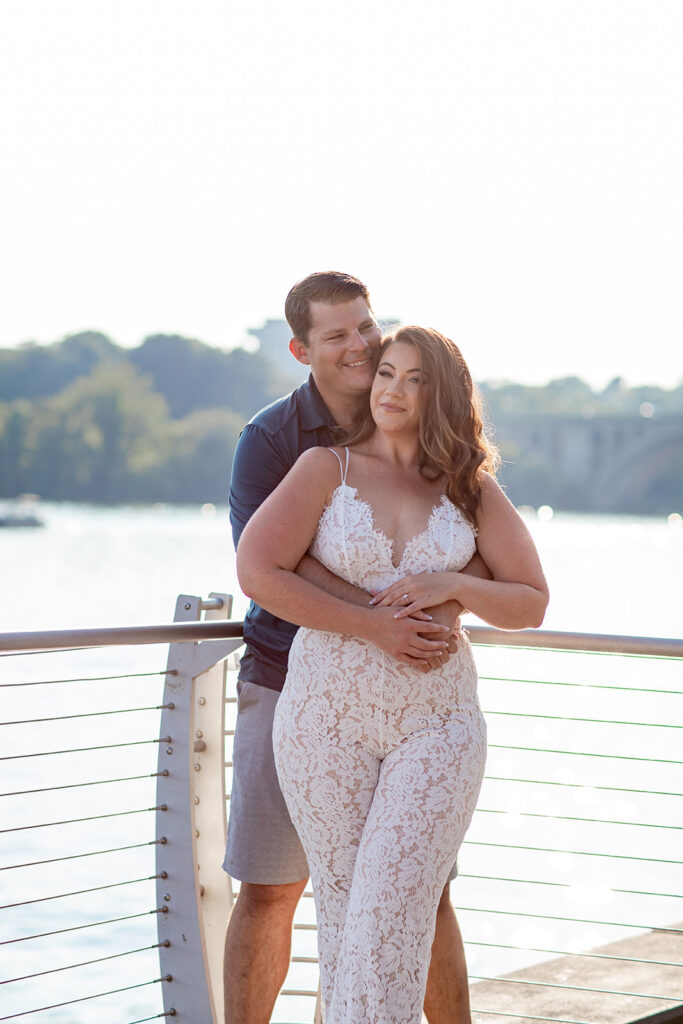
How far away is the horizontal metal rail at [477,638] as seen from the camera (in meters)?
2.38

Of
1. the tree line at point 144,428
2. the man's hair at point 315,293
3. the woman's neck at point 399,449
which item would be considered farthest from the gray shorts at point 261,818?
the tree line at point 144,428

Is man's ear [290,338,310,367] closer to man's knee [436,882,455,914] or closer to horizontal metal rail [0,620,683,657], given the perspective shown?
horizontal metal rail [0,620,683,657]

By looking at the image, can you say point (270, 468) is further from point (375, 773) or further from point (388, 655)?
point (375, 773)

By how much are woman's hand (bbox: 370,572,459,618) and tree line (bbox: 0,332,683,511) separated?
48.6 meters

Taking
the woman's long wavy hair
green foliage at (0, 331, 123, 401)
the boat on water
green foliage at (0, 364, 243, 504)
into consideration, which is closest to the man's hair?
the woman's long wavy hair

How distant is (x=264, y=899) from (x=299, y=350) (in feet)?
3.57

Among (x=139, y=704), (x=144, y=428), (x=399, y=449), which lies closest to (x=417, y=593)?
(x=399, y=449)

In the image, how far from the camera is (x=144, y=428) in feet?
185

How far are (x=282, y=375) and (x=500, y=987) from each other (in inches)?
2014

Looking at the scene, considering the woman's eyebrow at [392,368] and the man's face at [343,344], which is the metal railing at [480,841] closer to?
the man's face at [343,344]

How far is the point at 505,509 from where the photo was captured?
7.45 feet

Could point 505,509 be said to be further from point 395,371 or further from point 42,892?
point 42,892

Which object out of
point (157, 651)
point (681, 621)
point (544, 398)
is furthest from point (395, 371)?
point (544, 398)

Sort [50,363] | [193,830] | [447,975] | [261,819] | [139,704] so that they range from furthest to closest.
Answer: [50,363] → [139,704] → [193,830] → [261,819] → [447,975]
